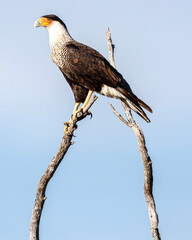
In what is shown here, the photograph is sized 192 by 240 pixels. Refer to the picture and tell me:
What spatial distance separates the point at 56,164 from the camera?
8266mm

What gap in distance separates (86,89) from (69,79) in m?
0.37

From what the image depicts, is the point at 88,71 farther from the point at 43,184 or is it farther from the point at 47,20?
the point at 43,184

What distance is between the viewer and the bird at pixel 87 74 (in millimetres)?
9461

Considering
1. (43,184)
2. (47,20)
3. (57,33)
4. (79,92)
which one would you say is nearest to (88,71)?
(79,92)

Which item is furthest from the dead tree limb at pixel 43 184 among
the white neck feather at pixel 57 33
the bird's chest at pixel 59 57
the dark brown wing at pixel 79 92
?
the white neck feather at pixel 57 33

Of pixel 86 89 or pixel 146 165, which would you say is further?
pixel 86 89

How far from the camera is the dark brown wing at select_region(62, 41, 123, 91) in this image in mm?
9461

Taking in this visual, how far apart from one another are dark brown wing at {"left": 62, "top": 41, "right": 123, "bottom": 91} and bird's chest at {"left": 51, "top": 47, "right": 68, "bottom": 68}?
7 cm

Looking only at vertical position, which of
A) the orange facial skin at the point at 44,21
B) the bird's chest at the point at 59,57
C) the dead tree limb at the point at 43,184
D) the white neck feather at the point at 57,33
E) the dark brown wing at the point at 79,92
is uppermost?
the orange facial skin at the point at 44,21

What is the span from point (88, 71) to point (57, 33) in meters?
1.00

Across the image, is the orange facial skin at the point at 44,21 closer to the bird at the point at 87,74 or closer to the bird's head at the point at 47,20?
the bird's head at the point at 47,20
